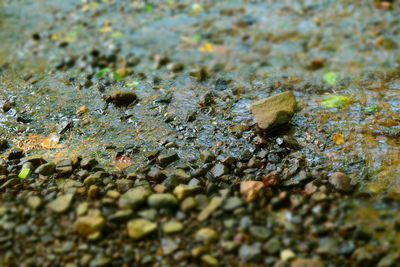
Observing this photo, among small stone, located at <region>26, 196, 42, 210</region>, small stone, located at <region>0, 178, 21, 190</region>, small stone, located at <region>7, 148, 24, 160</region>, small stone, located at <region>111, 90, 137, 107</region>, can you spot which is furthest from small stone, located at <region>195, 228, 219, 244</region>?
small stone, located at <region>111, 90, 137, 107</region>

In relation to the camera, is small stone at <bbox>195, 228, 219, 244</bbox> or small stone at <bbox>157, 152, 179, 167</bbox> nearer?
small stone at <bbox>195, 228, 219, 244</bbox>

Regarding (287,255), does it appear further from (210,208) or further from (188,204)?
(188,204)

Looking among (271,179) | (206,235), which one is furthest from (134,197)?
(271,179)

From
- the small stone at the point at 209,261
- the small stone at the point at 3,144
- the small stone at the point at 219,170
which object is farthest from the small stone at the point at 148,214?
the small stone at the point at 3,144

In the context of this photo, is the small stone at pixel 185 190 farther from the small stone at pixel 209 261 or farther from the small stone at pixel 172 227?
the small stone at pixel 209 261

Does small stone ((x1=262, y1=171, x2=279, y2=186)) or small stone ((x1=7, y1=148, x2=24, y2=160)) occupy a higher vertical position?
small stone ((x1=7, y1=148, x2=24, y2=160))

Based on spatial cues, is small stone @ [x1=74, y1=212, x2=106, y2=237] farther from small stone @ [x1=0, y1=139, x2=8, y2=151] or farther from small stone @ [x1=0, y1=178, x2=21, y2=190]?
small stone @ [x1=0, y1=139, x2=8, y2=151]

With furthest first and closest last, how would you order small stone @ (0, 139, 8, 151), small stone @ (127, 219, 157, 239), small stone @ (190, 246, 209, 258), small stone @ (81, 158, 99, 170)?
small stone @ (0, 139, 8, 151) < small stone @ (81, 158, 99, 170) < small stone @ (127, 219, 157, 239) < small stone @ (190, 246, 209, 258)

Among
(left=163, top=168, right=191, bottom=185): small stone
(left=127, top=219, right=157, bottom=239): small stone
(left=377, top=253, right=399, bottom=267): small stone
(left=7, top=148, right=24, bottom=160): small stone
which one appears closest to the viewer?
(left=377, top=253, right=399, bottom=267): small stone

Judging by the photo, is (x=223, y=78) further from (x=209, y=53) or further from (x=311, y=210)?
(x=311, y=210)
